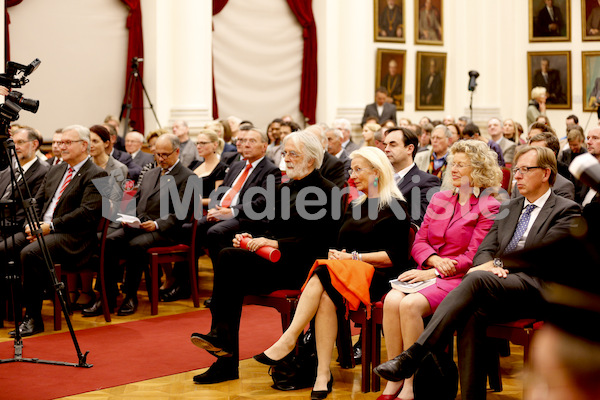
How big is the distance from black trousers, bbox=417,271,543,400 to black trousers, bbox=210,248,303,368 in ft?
3.75

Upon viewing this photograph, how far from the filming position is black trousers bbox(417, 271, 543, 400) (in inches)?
150

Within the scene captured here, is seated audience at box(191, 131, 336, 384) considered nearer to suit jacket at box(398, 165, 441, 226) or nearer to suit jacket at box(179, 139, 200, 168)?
suit jacket at box(398, 165, 441, 226)

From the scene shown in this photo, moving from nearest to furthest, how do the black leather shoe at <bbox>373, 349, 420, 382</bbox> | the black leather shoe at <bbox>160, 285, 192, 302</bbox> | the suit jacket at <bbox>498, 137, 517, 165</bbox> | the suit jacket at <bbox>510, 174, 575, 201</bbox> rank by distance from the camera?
the black leather shoe at <bbox>373, 349, 420, 382</bbox>, the suit jacket at <bbox>510, 174, 575, 201</bbox>, the black leather shoe at <bbox>160, 285, 192, 302</bbox>, the suit jacket at <bbox>498, 137, 517, 165</bbox>

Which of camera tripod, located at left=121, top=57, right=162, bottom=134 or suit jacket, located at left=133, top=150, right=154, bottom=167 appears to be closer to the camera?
suit jacket, located at left=133, top=150, right=154, bottom=167

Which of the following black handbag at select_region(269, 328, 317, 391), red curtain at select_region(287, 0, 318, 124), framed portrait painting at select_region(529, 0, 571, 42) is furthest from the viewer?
framed portrait painting at select_region(529, 0, 571, 42)

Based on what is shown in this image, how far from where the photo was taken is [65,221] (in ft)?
19.9

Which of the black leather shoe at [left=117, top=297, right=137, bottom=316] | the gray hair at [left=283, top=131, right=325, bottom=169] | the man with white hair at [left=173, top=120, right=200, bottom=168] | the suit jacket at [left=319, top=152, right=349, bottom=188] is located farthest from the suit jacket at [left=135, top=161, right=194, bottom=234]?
the man with white hair at [left=173, top=120, right=200, bottom=168]

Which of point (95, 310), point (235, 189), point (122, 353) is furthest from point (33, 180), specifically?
point (122, 353)

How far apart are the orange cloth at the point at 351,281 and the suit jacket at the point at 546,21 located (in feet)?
43.7

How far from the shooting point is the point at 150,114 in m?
11.8

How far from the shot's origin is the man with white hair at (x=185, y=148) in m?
9.65

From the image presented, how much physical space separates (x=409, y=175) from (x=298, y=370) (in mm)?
1654

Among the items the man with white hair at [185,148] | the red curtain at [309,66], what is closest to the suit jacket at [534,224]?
the man with white hair at [185,148]

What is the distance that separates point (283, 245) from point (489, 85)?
1246 cm
